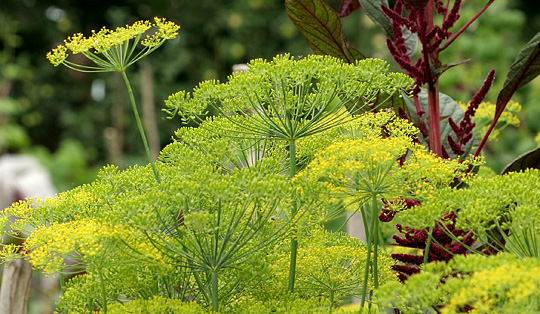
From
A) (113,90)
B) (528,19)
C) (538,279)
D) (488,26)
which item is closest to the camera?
(538,279)

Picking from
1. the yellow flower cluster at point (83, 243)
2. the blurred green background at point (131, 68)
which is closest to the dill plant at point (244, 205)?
the yellow flower cluster at point (83, 243)

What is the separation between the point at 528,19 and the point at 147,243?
6303 mm

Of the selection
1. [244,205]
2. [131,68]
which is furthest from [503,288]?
[131,68]

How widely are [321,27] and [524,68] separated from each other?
0.25 metres

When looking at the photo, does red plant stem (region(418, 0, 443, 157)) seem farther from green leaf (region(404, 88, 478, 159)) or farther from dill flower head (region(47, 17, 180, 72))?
dill flower head (region(47, 17, 180, 72))

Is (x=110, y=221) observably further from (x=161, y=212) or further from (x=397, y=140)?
(x=397, y=140)

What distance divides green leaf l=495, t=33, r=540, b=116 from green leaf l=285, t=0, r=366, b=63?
0.18 meters

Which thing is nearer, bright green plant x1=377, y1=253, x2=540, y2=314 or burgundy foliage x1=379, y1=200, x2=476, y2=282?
bright green plant x1=377, y1=253, x2=540, y2=314

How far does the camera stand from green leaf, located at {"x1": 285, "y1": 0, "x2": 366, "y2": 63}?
0.71 meters

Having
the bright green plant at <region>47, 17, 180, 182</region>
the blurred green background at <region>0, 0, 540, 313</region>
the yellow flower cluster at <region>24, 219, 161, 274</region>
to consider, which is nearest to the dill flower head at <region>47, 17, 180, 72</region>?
the bright green plant at <region>47, 17, 180, 182</region>

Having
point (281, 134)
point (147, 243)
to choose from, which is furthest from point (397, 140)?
point (147, 243)

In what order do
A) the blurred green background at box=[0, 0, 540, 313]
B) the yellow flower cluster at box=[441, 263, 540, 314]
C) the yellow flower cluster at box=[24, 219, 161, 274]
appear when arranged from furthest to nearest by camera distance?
the blurred green background at box=[0, 0, 540, 313]
the yellow flower cluster at box=[24, 219, 161, 274]
the yellow flower cluster at box=[441, 263, 540, 314]

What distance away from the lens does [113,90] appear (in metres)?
6.32

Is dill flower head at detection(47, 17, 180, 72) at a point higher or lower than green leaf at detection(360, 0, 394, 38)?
lower
